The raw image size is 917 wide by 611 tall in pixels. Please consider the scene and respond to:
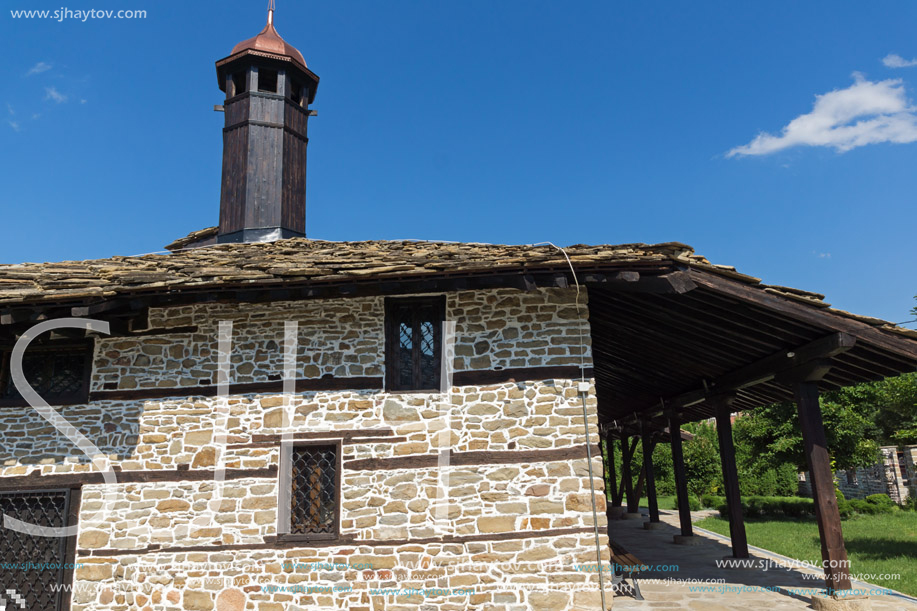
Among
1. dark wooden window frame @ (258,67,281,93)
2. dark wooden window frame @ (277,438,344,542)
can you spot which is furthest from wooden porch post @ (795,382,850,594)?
dark wooden window frame @ (258,67,281,93)

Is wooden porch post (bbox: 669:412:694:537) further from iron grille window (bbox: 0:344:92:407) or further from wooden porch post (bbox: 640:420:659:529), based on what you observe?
iron grille window (bbox: 0:344:92:407)

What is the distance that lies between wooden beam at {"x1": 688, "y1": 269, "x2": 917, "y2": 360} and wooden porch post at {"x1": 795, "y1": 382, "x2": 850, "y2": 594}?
3.58 ft

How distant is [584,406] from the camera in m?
6.25

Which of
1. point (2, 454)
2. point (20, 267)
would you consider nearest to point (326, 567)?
point (2, 454)

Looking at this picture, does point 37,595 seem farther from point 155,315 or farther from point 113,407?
point 155,315

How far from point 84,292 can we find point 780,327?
7263 mm

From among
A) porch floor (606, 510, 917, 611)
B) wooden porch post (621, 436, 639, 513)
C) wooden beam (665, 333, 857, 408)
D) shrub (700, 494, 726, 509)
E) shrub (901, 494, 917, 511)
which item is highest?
wooden beam (665, 333, 857, 408)

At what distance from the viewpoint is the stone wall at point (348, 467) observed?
233 inches

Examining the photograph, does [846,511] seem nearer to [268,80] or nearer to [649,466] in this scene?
[649,466]

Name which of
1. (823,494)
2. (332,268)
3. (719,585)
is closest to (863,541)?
(719,585)

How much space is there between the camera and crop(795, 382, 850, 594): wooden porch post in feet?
20.6

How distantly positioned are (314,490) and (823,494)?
5.46m

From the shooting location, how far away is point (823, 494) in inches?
254

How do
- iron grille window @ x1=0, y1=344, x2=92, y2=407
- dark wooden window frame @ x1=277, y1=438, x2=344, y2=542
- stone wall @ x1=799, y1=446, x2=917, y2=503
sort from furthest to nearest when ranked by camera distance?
stone wall @ x1=799, y1=446, x2=917, y2=503 → iron grille window @ x1=0, y1=344, x2=92, y2=407 → dark wooden window frame @ x1=277, y1=438, x2=344, y2=542
